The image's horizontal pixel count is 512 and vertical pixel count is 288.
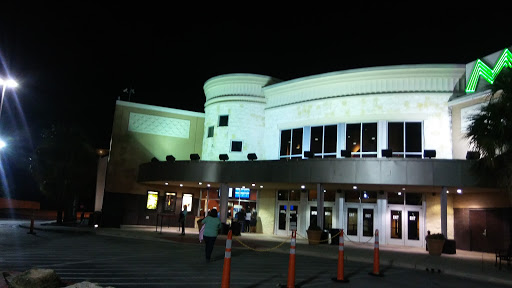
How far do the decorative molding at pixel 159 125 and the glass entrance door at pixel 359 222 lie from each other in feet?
47.5

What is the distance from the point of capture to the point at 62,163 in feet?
109

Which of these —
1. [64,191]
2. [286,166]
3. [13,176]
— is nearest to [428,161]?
[286,166]

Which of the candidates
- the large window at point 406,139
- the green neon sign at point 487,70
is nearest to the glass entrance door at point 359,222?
the large window at point 406,139

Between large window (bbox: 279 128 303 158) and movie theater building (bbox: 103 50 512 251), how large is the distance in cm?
7

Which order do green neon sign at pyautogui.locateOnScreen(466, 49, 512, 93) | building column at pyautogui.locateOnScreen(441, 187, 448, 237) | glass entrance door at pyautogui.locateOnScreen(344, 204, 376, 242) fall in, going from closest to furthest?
building column at pyautogui.locateOnScreen(441, 187, 448, 237) → green neon sign at pyautogui.locateOnScreen(466, 49, 512, 93) → glass entrance door at pyautogui.locateOnScreen(344, 204, 376, 242)

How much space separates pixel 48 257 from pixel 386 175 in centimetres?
1472

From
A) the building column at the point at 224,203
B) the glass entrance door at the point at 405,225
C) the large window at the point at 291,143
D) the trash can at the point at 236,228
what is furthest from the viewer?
the large window at the point at 291,143

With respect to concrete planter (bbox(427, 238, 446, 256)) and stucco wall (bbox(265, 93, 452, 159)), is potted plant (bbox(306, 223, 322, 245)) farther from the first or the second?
stucco wall (bbox(265, 93, 452, 159))

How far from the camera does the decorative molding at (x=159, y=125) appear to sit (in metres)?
32.1

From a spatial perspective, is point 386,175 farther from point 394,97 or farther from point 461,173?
point 394,97

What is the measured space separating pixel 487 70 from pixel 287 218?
1455 centimetres

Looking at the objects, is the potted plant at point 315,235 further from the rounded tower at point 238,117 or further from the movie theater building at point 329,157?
the rounded tower at point 238,117

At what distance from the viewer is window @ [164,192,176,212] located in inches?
1298

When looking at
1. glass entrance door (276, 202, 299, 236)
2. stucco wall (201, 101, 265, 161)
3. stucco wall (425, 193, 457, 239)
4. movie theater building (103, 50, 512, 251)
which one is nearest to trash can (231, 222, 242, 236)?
movie theater building (103, 50, 512, 251)
